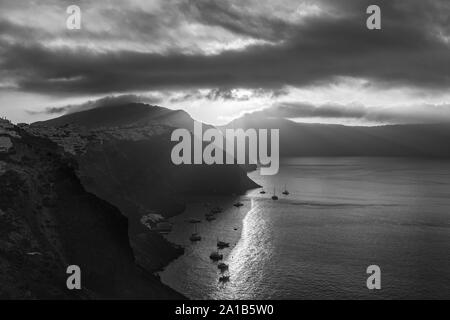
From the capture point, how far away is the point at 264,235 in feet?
506

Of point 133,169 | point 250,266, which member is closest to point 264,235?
point 250,266

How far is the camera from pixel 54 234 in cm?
7325

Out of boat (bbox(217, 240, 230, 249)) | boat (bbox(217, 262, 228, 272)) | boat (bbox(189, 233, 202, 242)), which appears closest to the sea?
boat (bbox(189, 233, 202, 242))

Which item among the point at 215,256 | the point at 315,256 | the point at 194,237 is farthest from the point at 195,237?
the point at 315,256

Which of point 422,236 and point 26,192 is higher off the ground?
point 26,192

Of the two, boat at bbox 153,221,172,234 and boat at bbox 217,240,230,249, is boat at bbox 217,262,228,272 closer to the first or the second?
boat at bbox 217,240,230,249

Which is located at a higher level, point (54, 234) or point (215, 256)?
point (54, 234)

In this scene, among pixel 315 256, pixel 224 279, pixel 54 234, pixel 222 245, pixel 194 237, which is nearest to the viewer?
pixel 54 234

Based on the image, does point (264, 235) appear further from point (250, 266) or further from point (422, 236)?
point (422, 236)

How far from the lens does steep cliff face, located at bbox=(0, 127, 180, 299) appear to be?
64.2 m

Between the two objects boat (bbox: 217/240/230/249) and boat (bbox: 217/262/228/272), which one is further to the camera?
boat (bbox: 217/240/230/249)

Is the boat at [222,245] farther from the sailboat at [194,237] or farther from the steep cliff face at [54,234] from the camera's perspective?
the steep cliff face at [54,234]

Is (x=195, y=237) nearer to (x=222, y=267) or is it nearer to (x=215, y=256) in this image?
(x=215, y=256)

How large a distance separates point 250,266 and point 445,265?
5515 centimetres
